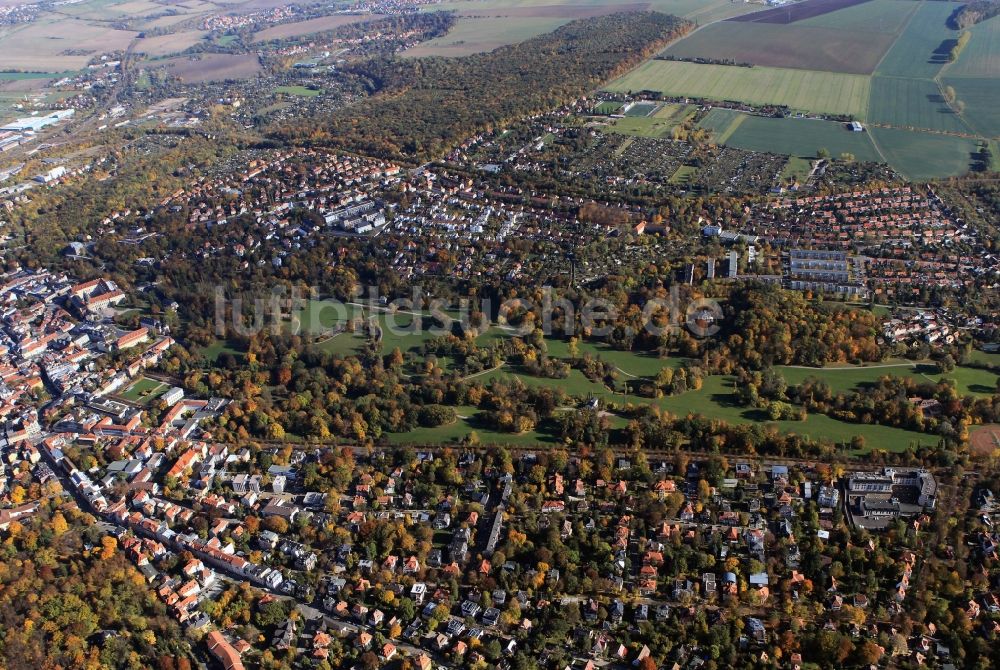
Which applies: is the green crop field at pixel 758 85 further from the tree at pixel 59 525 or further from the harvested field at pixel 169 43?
the harvested field at pixel 169 43

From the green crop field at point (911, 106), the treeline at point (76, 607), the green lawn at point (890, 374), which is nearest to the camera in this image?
the treeline at point (76, 607)

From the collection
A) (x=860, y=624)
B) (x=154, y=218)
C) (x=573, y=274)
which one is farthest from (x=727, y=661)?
(x=154, y=218)

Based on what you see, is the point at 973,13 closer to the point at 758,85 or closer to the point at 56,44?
the point at 758,85

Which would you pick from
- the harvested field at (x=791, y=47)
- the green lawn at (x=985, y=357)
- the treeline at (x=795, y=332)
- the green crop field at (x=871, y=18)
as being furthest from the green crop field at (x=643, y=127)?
the green crop field at (x=871, y=18)

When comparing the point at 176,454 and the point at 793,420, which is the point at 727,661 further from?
the point at 176,454

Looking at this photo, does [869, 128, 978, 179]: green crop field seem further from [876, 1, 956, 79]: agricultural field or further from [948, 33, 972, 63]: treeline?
[948, 33, 972, 63]: treeline
